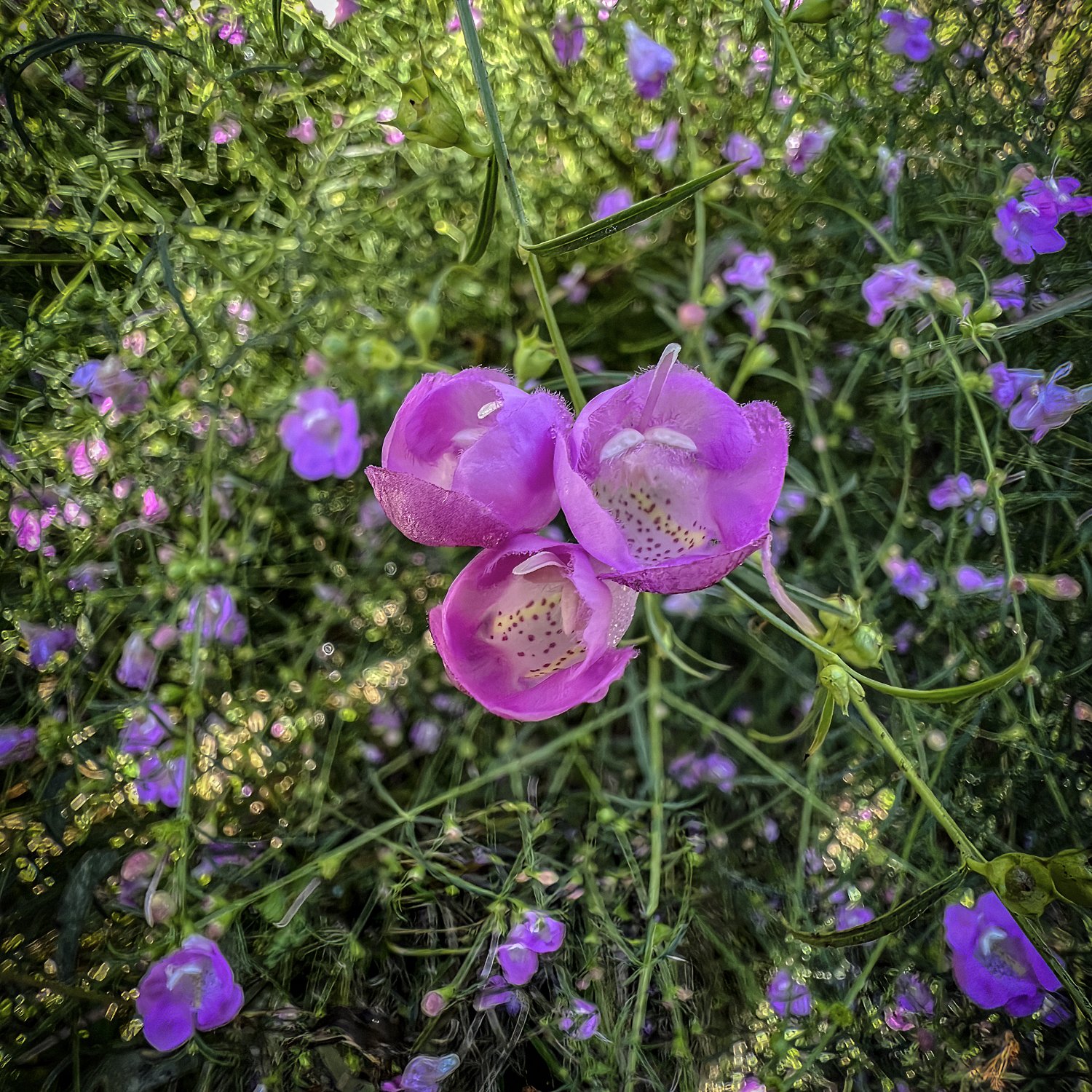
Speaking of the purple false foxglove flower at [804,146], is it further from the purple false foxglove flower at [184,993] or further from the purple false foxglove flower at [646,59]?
the purple false foxglove flower at [184,993]

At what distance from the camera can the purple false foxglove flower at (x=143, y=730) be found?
464 millimetres

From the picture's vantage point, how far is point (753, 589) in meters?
0.56

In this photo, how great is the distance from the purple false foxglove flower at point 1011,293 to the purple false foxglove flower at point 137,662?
25.8 inches

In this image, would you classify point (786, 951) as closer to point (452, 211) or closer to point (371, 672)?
point (371, 672)

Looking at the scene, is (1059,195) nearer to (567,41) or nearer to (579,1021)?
(567,41)

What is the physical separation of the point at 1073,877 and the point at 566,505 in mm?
263

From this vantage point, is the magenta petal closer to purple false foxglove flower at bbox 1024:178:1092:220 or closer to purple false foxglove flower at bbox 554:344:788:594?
purple false foxglove flower at bbox 554:344:788:594

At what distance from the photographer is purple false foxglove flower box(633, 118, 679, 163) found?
60cm

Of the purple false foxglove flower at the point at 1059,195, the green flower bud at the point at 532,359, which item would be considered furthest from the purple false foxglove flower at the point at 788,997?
the purple false foxglove flower at the point at 1059,195

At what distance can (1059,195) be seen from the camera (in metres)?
0.44

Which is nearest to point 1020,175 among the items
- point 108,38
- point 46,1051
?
point 108,38

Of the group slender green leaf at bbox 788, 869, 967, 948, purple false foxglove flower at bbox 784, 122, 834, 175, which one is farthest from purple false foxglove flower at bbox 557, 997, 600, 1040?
purple false foxglove flower at bbox 784, 122, 834, 175

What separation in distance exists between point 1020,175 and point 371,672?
580 millimetres

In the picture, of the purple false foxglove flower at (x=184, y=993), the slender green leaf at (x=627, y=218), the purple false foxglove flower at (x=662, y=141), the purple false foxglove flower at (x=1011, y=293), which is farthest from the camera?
the purple false foxglove flower at (x=662, y=141)
